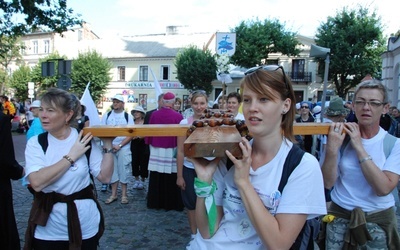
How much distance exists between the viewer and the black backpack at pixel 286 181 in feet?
5.16

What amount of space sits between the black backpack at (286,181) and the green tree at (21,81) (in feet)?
149

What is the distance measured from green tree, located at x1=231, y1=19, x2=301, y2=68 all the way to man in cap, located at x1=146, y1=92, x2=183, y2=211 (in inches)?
1151

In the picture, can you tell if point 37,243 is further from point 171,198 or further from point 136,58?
point 136,58

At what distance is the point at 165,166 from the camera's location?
239 inches

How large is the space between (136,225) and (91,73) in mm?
36365

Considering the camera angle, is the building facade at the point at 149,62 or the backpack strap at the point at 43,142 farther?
the building facade at the point at 149,62

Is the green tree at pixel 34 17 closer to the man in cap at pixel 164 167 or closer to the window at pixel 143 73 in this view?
the man in cap at pixel 164 167

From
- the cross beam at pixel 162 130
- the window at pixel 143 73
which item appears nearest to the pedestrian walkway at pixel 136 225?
the cross beam at pixel 162 130

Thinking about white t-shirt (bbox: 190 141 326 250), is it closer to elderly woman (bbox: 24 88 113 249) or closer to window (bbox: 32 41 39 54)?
elderly woman (bbox: 24 88 113 249)

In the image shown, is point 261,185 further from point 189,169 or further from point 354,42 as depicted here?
point 354,42

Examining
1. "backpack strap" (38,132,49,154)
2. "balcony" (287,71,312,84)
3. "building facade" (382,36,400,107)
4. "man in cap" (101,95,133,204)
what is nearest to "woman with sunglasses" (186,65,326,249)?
"backpack strap" (38,132,49,154)

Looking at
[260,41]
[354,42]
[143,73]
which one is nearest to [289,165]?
[354,42]

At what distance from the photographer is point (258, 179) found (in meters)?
1.61

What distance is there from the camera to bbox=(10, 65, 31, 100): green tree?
4138 cm
